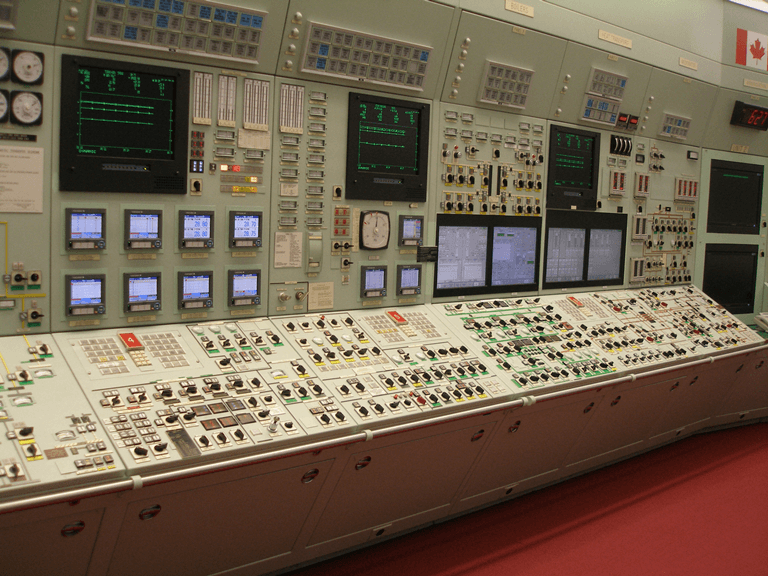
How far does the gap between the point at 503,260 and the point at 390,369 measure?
1.55 meters

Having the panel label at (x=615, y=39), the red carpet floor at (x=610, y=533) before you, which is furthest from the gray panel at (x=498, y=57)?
the red carpet floor at (x=610, y=533)

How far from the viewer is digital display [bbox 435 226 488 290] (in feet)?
13.4

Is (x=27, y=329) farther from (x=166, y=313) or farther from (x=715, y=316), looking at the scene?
(x=715, y=316)

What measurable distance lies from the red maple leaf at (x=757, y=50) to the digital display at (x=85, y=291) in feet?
18.7

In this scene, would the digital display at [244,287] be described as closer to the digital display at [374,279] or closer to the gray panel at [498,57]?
the digital display at [374,279]

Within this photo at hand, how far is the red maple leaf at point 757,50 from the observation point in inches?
224

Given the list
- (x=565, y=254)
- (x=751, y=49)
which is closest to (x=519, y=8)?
(x=565, y=254)

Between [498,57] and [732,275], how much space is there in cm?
365

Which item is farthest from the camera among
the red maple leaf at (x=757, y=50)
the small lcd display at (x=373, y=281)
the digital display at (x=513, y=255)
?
the red maple leaf at (x=757, y=50)

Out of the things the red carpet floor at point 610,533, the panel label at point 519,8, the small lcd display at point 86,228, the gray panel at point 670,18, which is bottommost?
the red carpet floor at point 610,533

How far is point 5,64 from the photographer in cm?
251

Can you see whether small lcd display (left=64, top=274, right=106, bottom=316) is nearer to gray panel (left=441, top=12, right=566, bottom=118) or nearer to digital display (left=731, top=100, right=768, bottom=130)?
gray panel (left=441, top=12, right=566, bottom=118)

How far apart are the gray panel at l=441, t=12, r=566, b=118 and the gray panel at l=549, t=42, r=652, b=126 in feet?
0.32

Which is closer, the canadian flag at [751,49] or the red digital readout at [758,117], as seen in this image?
the canadian flag at [751,49]
